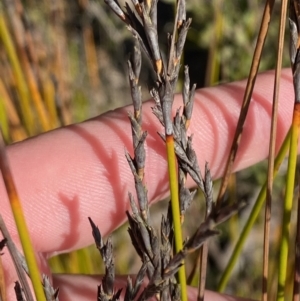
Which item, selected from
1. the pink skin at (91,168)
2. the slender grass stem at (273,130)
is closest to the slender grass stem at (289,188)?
the slender grass stem at (273,130)

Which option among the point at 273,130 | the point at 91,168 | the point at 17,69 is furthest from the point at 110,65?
the point at 273,130

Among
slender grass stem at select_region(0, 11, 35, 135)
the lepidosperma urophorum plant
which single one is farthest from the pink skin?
the lepidosperma urophorum plant

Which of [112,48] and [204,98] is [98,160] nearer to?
[204,98]

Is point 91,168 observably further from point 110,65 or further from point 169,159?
point 110,65

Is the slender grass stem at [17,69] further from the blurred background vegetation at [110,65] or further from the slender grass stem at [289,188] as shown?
the slender grass stem at [289,188]

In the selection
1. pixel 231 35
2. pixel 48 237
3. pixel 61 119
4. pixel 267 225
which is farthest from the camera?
pixel 231 35

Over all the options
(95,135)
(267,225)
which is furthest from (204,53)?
(267,225)

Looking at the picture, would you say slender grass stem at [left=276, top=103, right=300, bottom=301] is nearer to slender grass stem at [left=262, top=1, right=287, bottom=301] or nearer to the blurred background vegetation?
slender grass stem at [left=262, top=1, right=287, bottom=301]
